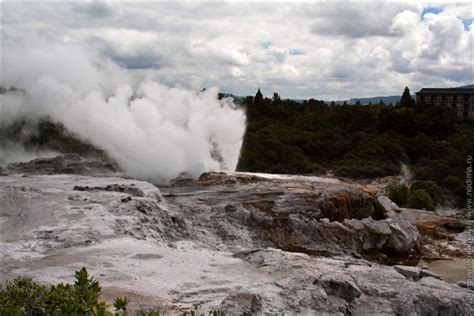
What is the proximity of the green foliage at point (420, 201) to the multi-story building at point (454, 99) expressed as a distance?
115 feet

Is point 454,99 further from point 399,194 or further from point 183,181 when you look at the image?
point 183,181

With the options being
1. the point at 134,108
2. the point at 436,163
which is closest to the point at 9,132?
the point at 134,108

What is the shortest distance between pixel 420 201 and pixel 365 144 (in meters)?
13.3

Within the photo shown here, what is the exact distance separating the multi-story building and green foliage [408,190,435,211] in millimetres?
35082

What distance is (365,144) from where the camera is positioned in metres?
35.9

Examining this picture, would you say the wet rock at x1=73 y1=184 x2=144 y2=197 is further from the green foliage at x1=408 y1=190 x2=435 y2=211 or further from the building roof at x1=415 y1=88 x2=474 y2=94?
the building roof at x1=415 y1=88 x2=474 y2=94

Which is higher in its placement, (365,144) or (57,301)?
(57,301)

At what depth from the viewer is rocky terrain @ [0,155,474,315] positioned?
713cm

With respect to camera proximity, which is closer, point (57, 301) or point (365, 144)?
point (57, 301)

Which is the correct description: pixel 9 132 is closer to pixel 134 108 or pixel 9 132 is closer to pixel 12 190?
pixel 134 108

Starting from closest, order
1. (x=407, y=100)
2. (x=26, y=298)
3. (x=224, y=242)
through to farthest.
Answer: (x=26, y=298), (x=224, y=242), (x=407, y=100)

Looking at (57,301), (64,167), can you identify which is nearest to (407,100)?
(64,167)

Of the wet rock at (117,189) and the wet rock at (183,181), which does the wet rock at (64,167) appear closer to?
the wet rock at (183,181)

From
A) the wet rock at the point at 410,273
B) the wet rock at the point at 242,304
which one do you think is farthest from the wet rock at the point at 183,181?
the wet rock at the point at 242,304
